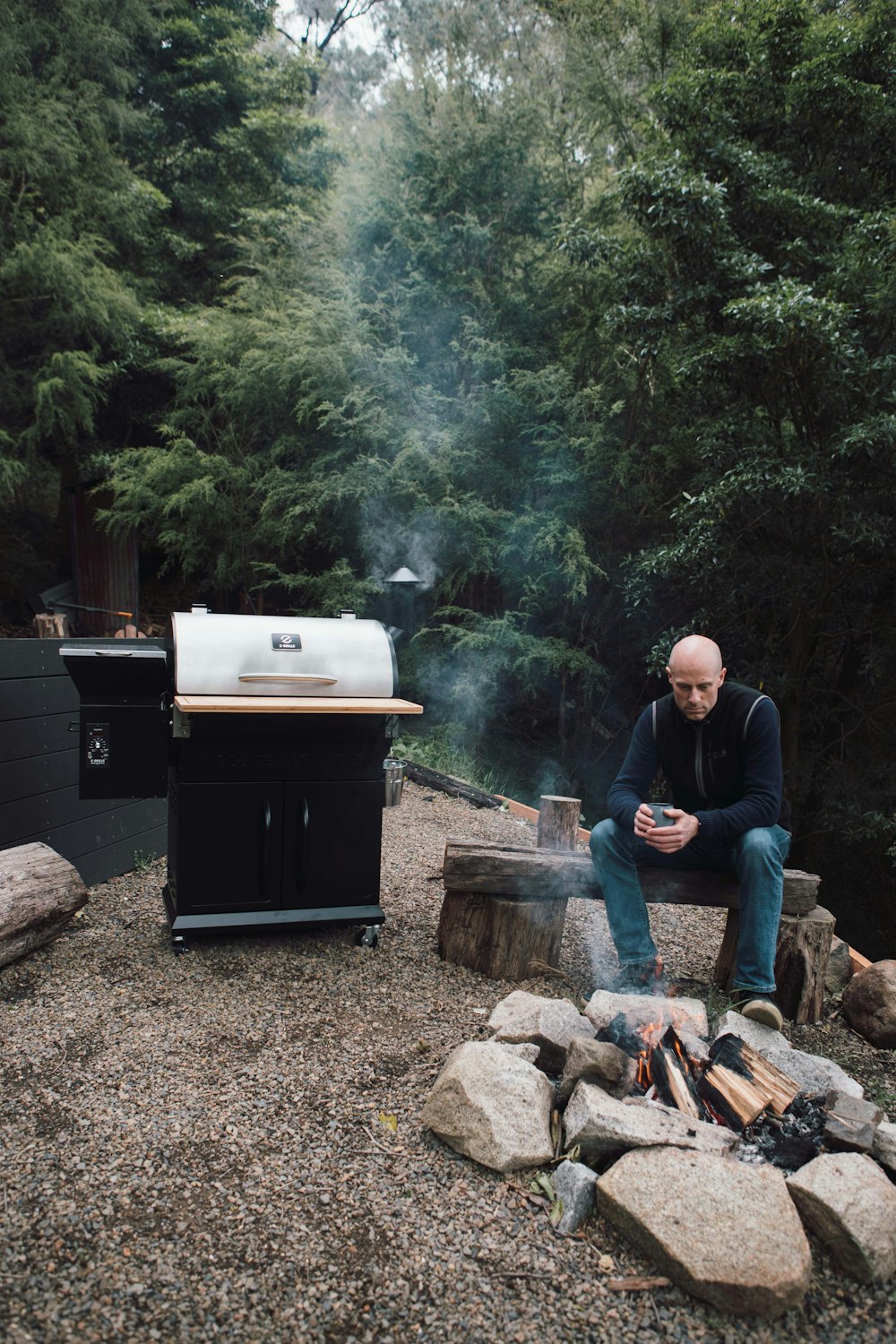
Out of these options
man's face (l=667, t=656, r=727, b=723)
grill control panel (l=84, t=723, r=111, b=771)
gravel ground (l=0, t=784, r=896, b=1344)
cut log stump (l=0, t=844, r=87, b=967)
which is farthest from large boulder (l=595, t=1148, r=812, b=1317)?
grill control panel (l=84, t=723, r=111, b=771)

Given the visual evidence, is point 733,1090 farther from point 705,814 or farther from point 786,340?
point 786,340

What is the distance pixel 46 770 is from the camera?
3592 millimetres

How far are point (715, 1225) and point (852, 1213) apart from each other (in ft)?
1.00

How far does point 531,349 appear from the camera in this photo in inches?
333

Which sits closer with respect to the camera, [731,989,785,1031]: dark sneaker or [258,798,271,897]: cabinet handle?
[731,989,785,1031]: dark sneaker

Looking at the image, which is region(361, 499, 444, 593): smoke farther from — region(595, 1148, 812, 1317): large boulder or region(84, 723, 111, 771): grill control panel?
region(595, 1148, 812, 1317): large boulder

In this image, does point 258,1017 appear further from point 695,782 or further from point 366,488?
point 366,488

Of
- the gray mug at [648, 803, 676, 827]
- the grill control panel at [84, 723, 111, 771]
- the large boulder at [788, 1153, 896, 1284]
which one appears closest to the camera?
the large boulder at [788, 1153, 896, 1284]

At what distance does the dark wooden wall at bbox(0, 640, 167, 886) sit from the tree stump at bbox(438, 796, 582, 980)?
5.89 feet

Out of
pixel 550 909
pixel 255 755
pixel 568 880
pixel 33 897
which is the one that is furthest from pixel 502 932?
pixel 33 897

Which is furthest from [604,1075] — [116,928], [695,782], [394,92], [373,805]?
[394,92]

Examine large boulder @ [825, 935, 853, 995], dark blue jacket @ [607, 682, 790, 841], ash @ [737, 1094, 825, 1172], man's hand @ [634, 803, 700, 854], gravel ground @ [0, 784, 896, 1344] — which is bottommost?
large boulder @ [825, 935, 853, 995]

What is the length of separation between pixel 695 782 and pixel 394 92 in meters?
8.93

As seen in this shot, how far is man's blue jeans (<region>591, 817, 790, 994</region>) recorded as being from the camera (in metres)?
2.74
